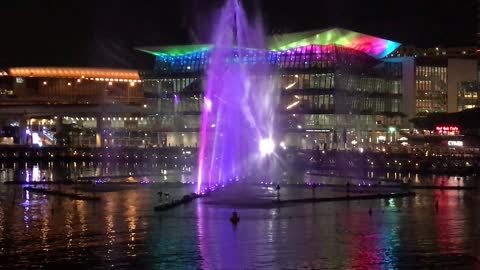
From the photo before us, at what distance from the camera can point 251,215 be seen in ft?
126

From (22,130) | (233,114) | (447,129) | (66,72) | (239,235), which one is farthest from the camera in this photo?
(66,72)

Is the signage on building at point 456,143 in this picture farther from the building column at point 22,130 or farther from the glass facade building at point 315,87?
the building column at point 22,130

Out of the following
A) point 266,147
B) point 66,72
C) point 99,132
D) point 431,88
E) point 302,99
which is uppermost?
point 66,72

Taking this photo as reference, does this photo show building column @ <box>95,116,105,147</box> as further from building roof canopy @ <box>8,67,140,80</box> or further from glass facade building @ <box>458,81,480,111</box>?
glass facade building @ <box>458,81,480,111</box>

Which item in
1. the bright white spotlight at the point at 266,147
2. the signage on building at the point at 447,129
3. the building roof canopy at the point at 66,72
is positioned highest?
the building roof canopy at the point at 66,72

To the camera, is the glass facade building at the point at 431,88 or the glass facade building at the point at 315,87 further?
the glass facade building at the point at 431,88

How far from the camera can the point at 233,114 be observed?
8269 cm

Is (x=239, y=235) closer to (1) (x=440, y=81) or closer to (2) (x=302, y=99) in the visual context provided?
(2) (x=302, y=99)

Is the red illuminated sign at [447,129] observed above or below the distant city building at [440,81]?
below

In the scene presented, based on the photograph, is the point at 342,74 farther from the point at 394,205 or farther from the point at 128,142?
the point at 394,205

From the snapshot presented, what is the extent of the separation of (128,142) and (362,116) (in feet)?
162

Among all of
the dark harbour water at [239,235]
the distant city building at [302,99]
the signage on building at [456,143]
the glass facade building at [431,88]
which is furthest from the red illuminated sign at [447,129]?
the dark harbour water at [239,235]

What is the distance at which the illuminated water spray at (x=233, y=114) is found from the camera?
241ft

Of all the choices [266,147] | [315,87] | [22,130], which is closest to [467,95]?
[315,87]
